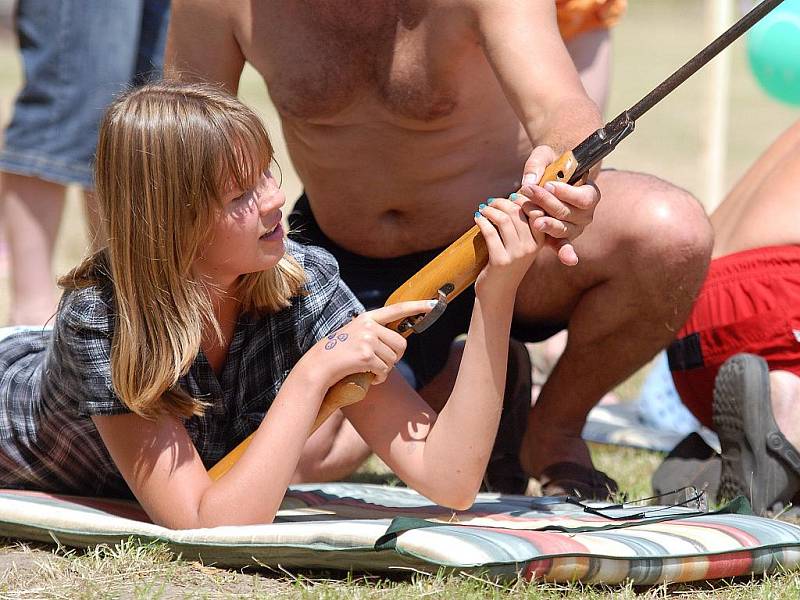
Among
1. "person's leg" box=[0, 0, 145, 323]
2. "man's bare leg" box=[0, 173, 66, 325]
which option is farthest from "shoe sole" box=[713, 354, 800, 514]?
"man's bare leg" box=[0, 173, 66, 325]

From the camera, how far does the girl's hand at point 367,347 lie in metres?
2.46

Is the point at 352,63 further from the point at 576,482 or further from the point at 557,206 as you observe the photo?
the point at 576,482

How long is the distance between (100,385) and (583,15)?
244cm

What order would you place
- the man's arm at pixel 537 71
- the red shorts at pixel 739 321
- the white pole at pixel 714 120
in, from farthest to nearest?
the white pole at pixel 714 120 < the red shorts at pixel 739 321 < the man's arm at pixel 537 71

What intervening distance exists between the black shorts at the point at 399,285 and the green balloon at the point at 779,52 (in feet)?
5.71

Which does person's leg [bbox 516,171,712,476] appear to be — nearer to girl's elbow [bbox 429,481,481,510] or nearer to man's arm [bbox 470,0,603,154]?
man's arm [bbox 470,0,603,154]

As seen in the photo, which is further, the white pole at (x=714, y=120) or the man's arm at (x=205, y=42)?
the white pole at (x=714, y=120)

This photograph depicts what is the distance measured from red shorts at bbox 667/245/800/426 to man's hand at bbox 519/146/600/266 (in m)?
0.98

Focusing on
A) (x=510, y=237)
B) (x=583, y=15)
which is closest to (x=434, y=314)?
(x=510, y=237)

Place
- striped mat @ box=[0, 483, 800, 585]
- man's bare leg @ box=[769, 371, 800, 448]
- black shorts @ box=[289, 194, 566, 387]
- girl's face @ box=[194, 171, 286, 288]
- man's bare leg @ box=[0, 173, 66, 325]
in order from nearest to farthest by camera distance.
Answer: striped mat @ box=[0, 483, 800, 585] < girl's face @ box=[194, 171, 286, 288] < man's bare leg @ box=[769, 371, 800, 448] < black shorts @ box=[289, 194, 566, 387] < man's bare leg @ box=[0, 173, 66, 325]

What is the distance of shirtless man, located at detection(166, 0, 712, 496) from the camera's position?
3119 mm

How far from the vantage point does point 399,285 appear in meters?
3.49

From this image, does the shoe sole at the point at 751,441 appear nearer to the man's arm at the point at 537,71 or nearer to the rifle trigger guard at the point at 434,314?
the man's arm at the point at 537,71

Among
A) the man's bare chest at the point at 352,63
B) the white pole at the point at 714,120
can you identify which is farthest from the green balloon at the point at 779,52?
the man's bare chest at the point at 352,63
